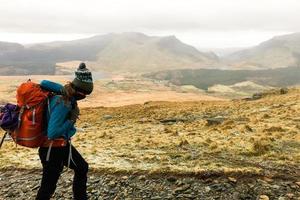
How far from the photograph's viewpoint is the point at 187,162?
52.1 feet

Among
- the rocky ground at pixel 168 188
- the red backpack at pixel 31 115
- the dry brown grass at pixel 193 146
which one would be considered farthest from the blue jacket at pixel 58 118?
the rocky ground at pixel 168 188

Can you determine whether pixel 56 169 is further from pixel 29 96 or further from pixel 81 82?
pixel 81 82

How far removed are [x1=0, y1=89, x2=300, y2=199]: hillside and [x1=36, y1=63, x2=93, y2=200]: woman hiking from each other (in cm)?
378

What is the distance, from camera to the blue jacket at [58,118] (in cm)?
876

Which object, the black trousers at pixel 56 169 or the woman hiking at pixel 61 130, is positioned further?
the black trousers at pixel 56 169

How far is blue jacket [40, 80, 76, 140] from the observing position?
876cm

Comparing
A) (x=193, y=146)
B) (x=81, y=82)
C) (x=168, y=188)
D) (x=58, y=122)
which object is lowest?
(x=193, y=146)

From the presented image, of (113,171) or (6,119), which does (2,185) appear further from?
(6,119)

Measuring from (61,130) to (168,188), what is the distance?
17.6 feet

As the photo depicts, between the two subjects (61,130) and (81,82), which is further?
(81,82)

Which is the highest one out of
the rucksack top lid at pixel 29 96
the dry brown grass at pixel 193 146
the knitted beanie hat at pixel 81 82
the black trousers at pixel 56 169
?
the knitted beanie hat at pixel 81 82

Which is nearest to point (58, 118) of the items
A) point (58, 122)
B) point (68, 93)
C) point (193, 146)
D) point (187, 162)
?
point (58, 122)

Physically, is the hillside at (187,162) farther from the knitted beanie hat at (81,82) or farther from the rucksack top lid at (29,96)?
the rucksack top lid at (29,96)

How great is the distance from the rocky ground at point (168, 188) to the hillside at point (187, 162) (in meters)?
0.03
